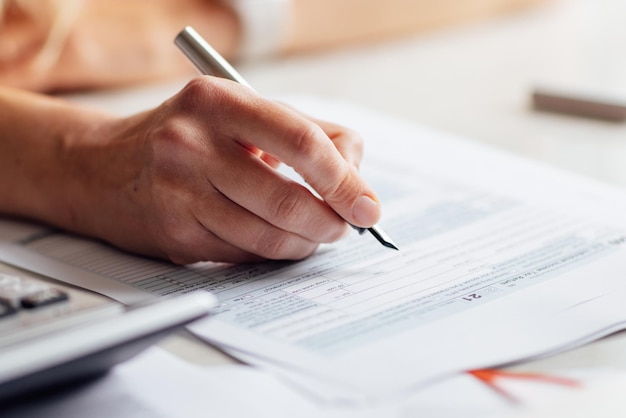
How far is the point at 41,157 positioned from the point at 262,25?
1.88 ft

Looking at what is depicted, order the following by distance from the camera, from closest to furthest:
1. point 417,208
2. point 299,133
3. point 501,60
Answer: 1. point 299,133
2. point 417,208
3. point 501,60

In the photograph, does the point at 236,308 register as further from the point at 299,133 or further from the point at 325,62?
the point at 325,62

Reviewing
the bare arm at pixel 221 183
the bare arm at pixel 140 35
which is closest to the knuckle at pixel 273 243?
the bare arm at pixel 221 183

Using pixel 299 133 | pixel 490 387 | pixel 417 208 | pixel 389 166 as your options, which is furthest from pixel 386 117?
pixel 490 387

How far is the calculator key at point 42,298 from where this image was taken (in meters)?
0.37

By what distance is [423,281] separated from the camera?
19.6 inches

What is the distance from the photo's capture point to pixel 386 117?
89cm

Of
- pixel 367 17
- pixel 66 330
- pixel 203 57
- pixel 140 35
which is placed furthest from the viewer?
pixel 367 17

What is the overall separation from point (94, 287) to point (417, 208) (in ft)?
0.82

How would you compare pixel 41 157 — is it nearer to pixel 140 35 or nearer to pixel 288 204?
pixel 288 204

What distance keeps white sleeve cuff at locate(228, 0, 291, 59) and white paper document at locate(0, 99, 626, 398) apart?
0.49 metres

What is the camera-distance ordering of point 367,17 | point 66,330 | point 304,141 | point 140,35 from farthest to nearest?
point 367,17, point 140,35, point 304,141, point 66,330

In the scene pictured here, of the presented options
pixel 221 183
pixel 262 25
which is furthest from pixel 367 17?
pixel 221 183

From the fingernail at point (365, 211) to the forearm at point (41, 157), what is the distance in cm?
20
